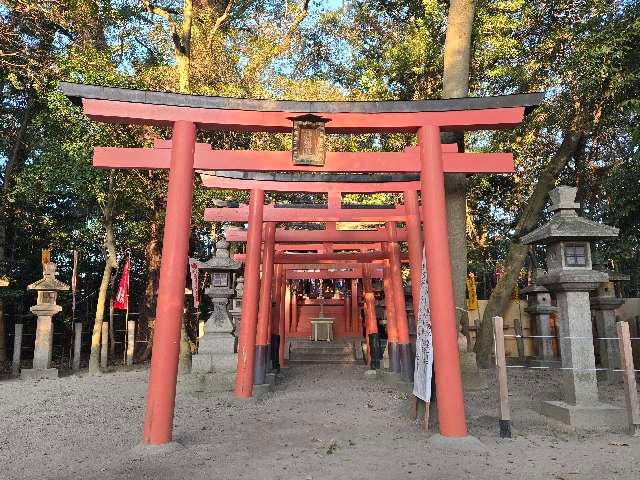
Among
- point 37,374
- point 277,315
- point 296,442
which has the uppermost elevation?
point 277,315

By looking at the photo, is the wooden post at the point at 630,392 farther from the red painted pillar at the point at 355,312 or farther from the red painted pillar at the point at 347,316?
the red painted pillar at the point at 347,316

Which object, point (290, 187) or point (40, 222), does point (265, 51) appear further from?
point (40, 222)

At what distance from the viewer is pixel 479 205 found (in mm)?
19031

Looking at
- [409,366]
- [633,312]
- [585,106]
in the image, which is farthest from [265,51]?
[633,312]

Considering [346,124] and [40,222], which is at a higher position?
[40,222]

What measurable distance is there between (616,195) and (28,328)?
946 inches

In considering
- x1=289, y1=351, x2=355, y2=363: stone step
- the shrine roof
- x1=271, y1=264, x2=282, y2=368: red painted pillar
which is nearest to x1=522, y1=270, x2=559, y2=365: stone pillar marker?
x1=289, y1=351, x2=355, y2=363: stone step

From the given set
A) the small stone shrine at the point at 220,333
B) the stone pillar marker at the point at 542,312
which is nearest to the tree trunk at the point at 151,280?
the small stone shrine at the point at 220,333

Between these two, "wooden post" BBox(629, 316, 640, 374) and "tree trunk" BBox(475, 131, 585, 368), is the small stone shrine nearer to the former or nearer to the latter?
"tree trunk" BBox(475, 131, 585, 368)

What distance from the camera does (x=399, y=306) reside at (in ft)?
40.7

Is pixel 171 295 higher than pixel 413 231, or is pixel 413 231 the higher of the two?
pixel 413 231

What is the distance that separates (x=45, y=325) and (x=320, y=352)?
32.3 feet

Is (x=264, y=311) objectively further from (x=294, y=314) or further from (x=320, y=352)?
(x=294, y=314)

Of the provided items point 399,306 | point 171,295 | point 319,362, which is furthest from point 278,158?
point 319,362
